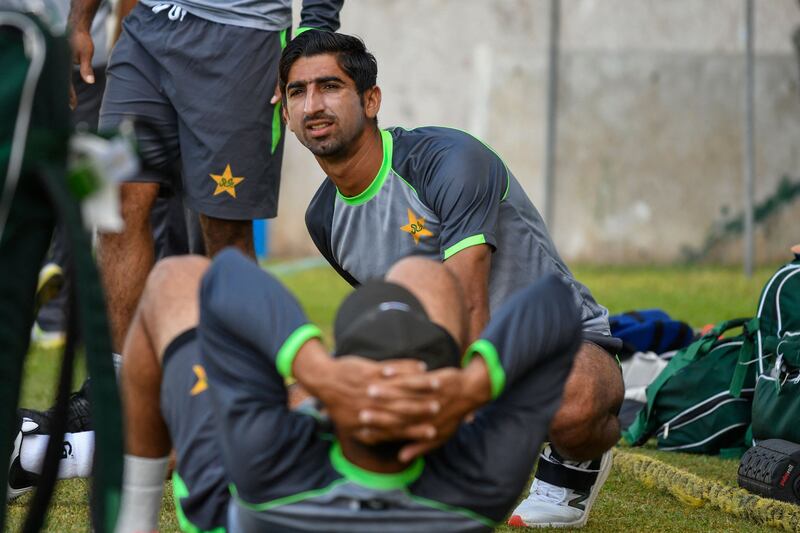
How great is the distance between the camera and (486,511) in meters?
2.47

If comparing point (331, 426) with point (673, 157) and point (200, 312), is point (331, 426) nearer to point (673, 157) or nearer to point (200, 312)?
point (200, 312)

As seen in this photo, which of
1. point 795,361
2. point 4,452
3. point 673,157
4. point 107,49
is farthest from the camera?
point 673,157

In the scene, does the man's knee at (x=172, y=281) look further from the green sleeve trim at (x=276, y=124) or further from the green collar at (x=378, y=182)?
the green sleeve trim at (x=276, y=124)

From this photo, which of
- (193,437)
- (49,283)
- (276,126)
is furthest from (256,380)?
(49,283)

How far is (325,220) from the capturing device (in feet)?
13.7

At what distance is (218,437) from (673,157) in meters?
10.2

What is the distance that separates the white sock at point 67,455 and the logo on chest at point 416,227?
1.09m

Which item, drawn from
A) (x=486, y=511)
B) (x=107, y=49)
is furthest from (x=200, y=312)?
(x=107, y=49)

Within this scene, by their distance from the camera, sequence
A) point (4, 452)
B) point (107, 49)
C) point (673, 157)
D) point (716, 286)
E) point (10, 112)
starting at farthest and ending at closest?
point (673, 157) < point (716, 286) < point (107, 49) < point (4, 452) < point (10, 112)

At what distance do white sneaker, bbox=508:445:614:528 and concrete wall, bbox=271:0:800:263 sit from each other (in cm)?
822

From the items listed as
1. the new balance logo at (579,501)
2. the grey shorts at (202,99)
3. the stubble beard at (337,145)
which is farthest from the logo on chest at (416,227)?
the grey shorts at (202,99)

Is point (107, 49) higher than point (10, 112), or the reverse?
point (107, 49)

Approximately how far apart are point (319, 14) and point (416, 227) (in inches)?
46.6

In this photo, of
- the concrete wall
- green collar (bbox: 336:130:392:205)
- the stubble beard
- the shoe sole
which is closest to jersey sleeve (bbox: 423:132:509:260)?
green collar (bbox: 336:130:392:205)
